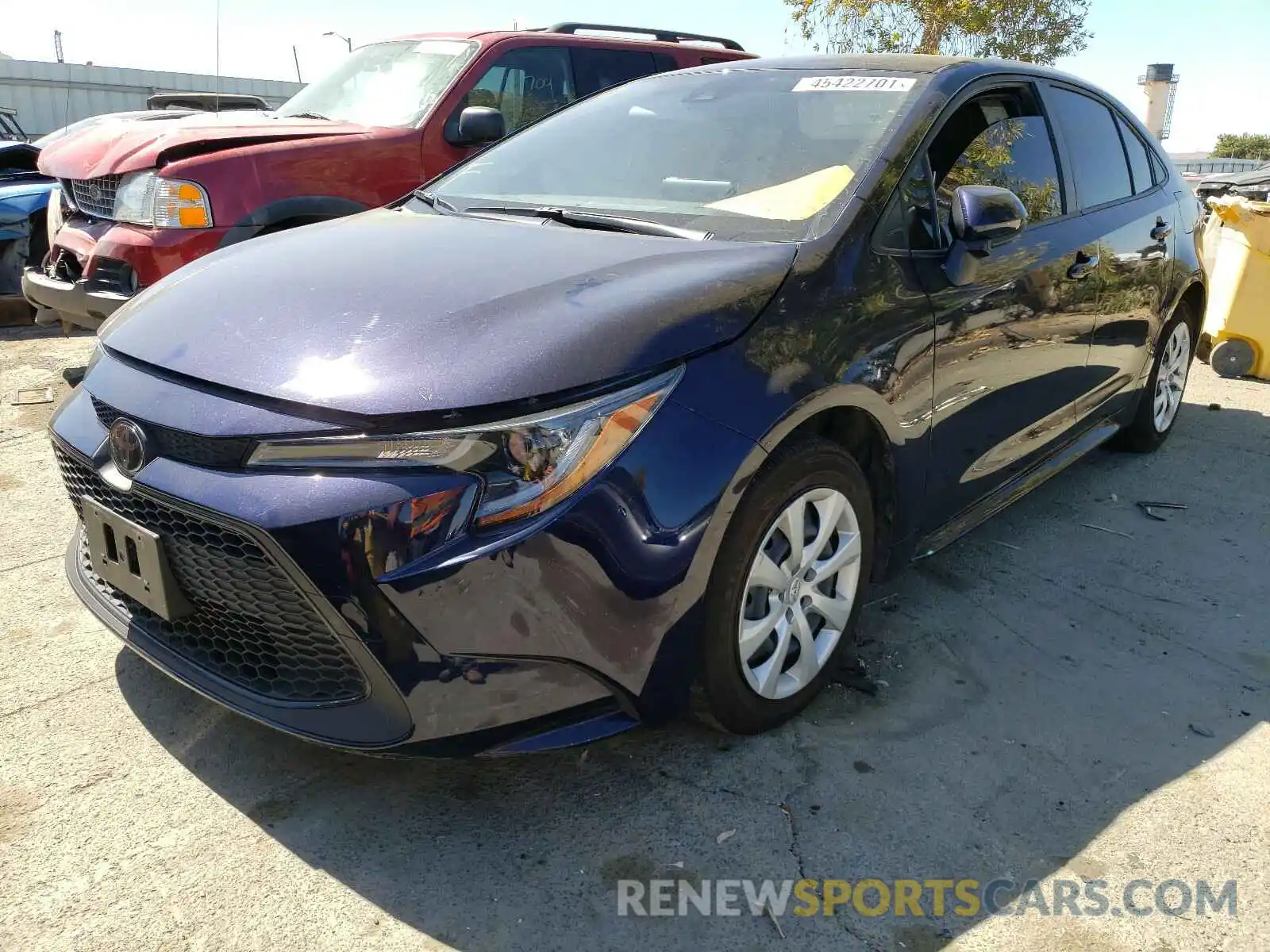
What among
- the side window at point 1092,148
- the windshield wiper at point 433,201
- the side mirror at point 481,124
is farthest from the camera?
the side mirror at point 481,124

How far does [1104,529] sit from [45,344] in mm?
6397

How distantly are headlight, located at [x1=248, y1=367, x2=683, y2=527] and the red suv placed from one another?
2880 mm

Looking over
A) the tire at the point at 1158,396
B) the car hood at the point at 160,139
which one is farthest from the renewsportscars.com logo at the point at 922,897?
the car hood at the point at 160,139

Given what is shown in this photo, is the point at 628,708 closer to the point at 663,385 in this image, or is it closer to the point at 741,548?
the point at 741,548

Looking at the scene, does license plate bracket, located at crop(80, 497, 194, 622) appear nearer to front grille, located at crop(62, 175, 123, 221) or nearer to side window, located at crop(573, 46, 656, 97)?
front grille, located at crop(62, 175, 123, 221)

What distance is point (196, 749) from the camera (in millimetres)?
2395

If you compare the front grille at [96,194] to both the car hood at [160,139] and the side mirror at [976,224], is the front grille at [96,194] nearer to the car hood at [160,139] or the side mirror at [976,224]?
the car hood at [160,139]

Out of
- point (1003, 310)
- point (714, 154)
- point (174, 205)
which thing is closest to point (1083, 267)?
point (1003, 310)

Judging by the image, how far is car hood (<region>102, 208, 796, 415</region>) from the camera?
75.5 inches

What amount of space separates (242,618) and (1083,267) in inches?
114

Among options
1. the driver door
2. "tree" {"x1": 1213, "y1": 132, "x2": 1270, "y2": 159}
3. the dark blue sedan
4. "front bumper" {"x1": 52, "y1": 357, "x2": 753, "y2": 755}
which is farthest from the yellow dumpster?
"tree" {"x1": 1213, "y1": 132, "x2": 1270, "y2": 159}

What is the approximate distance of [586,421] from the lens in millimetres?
1914

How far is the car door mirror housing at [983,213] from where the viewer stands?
268cm

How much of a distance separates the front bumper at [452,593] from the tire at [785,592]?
0.12 metres
